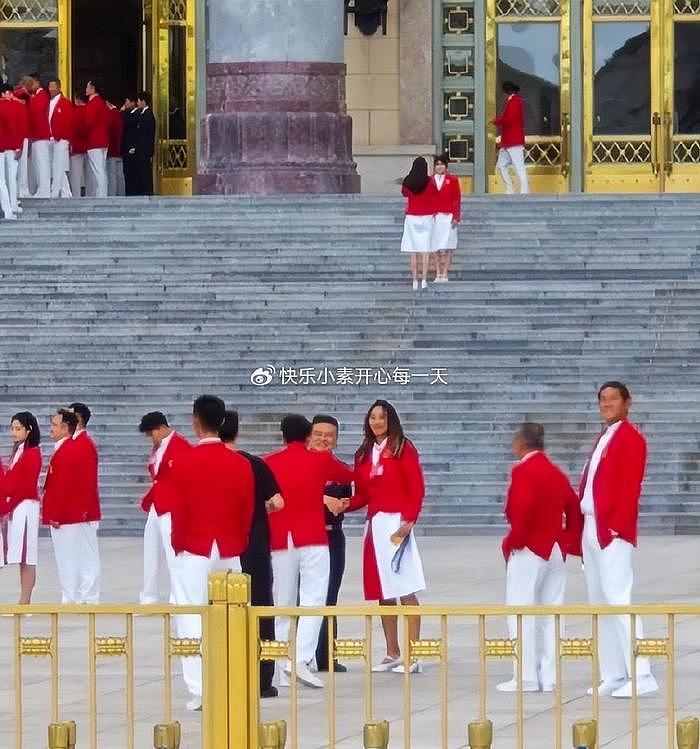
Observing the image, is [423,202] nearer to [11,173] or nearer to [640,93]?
[11,173]

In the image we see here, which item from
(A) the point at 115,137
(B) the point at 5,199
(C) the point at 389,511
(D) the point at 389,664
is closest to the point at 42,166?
(B) the point at 5,199

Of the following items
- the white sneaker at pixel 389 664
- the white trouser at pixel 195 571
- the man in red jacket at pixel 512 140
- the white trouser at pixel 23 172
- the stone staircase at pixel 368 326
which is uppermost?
the man in red jacket at pixel 512 140

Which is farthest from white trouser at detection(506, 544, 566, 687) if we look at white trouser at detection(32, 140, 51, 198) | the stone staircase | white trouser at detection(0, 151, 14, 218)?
white trouser at detection(32, 140, 51, 198)

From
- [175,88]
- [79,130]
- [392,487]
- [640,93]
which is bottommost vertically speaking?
[392,487]

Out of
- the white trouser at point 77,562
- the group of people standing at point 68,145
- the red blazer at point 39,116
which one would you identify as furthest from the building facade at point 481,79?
the white trouser at point 77,562

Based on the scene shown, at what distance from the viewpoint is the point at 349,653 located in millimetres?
7891

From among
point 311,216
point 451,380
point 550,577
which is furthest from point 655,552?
point 311,216

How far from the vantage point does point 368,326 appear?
862 inches

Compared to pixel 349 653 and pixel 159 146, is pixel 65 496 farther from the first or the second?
pixel 159 146

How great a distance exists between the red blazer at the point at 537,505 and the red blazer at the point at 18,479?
379 cm

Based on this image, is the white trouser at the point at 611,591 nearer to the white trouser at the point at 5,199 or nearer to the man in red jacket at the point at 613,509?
the man in red jacket at the point at 613,509

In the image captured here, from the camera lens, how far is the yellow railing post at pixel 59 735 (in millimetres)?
7426

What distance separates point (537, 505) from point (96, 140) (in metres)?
17.0

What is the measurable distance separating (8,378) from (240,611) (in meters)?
13.7
